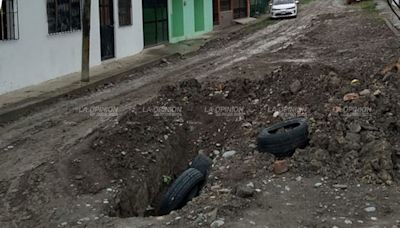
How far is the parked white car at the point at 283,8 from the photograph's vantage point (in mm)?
36531

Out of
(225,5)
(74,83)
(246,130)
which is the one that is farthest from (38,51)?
(225,5)

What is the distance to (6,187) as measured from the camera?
24.3ft

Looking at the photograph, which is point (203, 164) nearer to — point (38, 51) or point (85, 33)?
point (85, 33)

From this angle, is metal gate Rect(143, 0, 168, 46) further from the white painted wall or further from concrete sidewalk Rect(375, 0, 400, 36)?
concrete sidewalk Rect(375, 0, 400, 36)

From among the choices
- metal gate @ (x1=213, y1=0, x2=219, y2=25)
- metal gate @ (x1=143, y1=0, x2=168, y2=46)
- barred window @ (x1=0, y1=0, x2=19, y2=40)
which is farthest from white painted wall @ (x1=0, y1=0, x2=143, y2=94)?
metal gate @ (x1=213, y1=0, x2=219, y2=25)

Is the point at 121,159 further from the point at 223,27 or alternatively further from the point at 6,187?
the point at 223,27

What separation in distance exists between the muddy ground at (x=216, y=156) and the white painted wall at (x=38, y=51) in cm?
158

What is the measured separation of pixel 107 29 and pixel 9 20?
549 centimetres

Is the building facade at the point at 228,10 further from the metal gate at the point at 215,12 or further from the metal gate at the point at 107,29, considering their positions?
the metal gate at the point at 107,29

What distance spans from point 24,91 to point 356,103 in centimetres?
808

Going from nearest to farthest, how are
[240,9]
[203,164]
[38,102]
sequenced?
[203,164] < [38,102] < [240,9]

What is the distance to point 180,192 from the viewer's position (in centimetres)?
718

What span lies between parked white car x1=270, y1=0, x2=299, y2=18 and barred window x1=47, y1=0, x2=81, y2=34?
2128cm

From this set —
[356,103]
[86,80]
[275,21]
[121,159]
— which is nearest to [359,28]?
[275,21]
